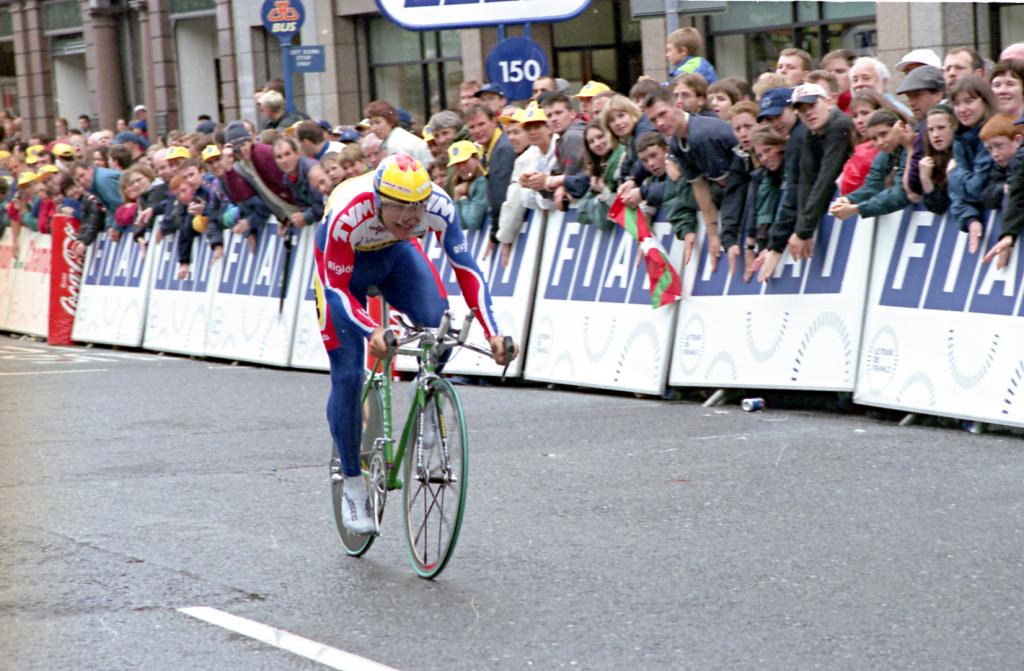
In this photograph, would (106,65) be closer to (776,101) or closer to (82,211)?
(82,211)

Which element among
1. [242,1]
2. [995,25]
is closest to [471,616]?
[995,25]

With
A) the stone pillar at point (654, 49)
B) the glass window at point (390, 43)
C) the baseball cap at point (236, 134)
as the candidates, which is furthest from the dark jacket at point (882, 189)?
the glass window at point (390, 43)

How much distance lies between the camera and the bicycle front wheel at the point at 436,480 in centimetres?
655

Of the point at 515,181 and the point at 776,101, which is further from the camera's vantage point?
the point at 515,181

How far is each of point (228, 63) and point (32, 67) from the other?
1149 cm

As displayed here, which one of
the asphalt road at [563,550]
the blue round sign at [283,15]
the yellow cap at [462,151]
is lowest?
the asphalt road at [563,550]

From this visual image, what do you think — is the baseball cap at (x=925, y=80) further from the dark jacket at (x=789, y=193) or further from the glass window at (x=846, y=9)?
the glass window at (x=846, y=9)

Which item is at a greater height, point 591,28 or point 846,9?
point 591,28

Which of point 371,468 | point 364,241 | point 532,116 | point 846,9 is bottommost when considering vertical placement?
point 371,468

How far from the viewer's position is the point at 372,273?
7242 mm

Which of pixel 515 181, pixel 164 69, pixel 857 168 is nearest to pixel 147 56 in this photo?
pixel 164 69

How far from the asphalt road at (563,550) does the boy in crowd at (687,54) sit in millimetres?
3083

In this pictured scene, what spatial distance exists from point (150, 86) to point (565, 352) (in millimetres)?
27724

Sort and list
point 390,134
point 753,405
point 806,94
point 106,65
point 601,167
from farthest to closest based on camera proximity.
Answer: point 106,65 → point 390,134 → point 601,167 → point 753,405 → point 806,94
